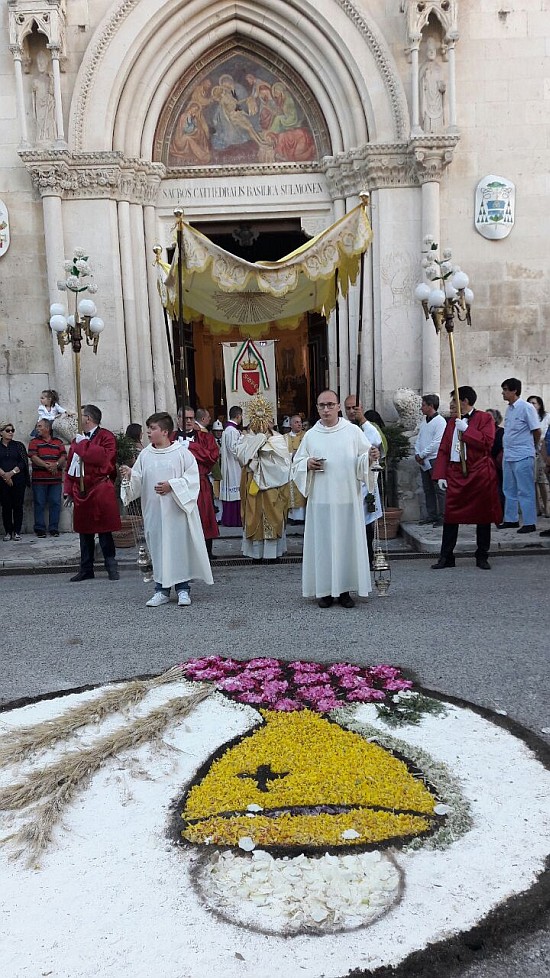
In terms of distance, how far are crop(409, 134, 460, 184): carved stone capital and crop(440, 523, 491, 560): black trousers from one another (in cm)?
559

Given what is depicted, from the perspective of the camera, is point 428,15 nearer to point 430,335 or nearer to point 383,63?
point 383,63

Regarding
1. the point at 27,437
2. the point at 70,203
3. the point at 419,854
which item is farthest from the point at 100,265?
the point at 419,854

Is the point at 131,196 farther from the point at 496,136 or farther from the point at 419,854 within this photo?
the point at 419,854

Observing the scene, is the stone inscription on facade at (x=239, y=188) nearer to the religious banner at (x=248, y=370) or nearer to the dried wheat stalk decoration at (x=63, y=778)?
the religious banner at (x=248, y=370)

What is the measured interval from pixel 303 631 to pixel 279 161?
8.46 m

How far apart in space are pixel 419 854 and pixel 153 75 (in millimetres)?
11292

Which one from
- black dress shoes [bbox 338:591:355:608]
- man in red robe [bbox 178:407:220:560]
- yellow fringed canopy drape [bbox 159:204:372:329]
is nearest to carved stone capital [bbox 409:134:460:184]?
yellow fringed canopy drape [bbox 159:204:372:329]

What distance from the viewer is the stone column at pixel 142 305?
1128cm

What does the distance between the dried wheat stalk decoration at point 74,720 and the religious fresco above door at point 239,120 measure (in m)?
9.30

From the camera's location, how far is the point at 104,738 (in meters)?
3.90

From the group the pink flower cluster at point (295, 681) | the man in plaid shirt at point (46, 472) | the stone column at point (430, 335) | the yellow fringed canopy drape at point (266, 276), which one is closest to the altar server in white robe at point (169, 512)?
the pink flower cluster at point (295, 681)

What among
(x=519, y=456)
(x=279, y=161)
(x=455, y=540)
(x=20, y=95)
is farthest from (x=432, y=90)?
(x=455, y=540)

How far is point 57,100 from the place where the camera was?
409 inches

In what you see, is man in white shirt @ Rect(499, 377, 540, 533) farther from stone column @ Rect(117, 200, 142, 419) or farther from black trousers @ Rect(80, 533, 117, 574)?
stone column @ Rect(117, 200, 142, 419)
